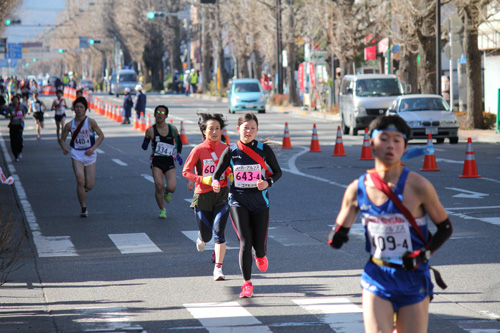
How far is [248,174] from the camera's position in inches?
344

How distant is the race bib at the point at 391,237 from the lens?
A: 529 centimetres

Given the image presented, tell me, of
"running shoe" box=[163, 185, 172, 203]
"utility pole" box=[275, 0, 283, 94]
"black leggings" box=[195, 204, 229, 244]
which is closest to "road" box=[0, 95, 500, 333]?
"running shoe" box=[163, 185, 172, 203]

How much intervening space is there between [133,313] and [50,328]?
769mm

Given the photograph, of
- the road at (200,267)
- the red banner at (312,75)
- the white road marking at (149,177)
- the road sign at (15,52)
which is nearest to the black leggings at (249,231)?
the road at (200,267)

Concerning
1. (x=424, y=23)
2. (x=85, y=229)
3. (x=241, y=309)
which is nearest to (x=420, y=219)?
(x=241, y=309)

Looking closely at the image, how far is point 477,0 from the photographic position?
32.2m

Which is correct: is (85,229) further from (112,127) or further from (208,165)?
(112,127)

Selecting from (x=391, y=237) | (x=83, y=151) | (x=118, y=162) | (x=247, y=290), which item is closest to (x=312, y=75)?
(x=118, y=162)

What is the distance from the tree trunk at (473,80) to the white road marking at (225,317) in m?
26.6

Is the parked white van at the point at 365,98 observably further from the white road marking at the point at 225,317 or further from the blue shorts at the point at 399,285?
the blue shorts at the point at 399,285

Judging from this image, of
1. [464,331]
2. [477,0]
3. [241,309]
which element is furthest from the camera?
[477,0]

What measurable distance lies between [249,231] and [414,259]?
3.64 meters

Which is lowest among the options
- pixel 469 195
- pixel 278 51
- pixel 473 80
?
pixel 469 195

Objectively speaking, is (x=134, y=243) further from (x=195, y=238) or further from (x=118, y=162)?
(x=118, y=162)
